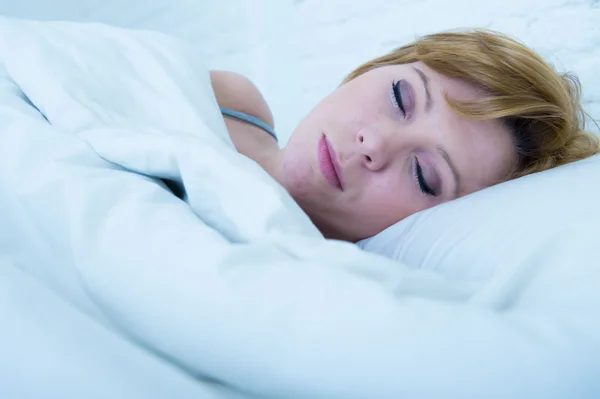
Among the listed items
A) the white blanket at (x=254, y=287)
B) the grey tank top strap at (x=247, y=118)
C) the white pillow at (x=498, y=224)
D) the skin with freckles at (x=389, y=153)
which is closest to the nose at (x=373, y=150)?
the skin with freckles at (x=389, y=153)

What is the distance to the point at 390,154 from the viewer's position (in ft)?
2.50

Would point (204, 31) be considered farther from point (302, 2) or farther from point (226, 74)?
point (226, 74)

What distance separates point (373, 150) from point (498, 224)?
0.85 feet

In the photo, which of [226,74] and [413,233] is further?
[226,74]

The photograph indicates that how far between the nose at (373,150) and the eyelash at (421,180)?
0.05 meters

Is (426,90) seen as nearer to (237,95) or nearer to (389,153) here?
(389,153)

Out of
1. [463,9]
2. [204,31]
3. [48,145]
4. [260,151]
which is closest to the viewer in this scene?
[48,145]

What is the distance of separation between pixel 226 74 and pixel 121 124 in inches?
28.7

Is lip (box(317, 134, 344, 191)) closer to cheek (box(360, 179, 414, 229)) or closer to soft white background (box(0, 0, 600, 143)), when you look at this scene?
cheek (box(360, 179, 414, 229))

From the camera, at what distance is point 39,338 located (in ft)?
0.96

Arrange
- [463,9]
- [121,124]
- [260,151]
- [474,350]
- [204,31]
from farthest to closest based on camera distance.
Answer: [204,31]
[463,9]
[260,151]
[121,124]
[474,350]

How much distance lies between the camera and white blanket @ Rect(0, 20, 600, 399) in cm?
29

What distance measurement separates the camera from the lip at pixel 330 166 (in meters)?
0.79

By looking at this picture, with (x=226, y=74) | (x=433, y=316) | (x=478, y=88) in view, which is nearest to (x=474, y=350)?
(x=433, y=316)
